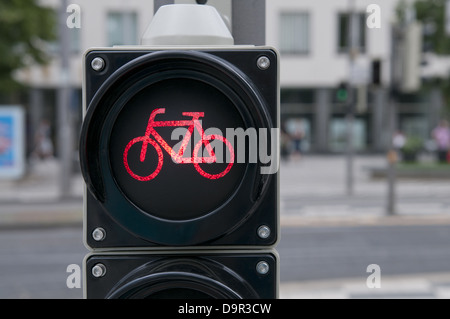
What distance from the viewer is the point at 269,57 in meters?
1.30

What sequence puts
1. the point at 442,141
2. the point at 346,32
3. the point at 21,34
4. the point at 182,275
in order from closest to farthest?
1. the point at 182,275
2. the point at 21,34
3. the point at 442,141
4. the point at 346,32

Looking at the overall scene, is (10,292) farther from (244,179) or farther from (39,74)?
(39,74)

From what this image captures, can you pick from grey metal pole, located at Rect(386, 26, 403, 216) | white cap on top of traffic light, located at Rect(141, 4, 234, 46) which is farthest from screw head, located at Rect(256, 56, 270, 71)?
grey metal pole, located at Rect(386, 26, 403, 216)

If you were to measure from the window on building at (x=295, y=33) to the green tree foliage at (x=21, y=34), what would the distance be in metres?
13.4

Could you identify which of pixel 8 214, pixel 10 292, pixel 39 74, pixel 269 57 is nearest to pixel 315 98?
pixel 39 74

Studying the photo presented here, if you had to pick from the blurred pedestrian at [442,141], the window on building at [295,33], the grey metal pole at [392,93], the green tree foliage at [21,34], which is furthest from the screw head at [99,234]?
the window on building at [295,33]

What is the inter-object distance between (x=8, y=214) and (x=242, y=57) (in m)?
11.2

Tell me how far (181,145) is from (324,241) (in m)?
8.60

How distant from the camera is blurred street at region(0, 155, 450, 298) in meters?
6.52

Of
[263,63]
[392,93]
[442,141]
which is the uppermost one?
[392,93]

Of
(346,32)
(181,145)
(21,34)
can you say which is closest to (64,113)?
(21,34)

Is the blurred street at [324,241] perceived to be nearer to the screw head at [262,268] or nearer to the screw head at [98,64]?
the screw head at [262,268]

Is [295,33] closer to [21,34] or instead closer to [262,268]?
[21,34]

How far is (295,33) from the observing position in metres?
30.4
